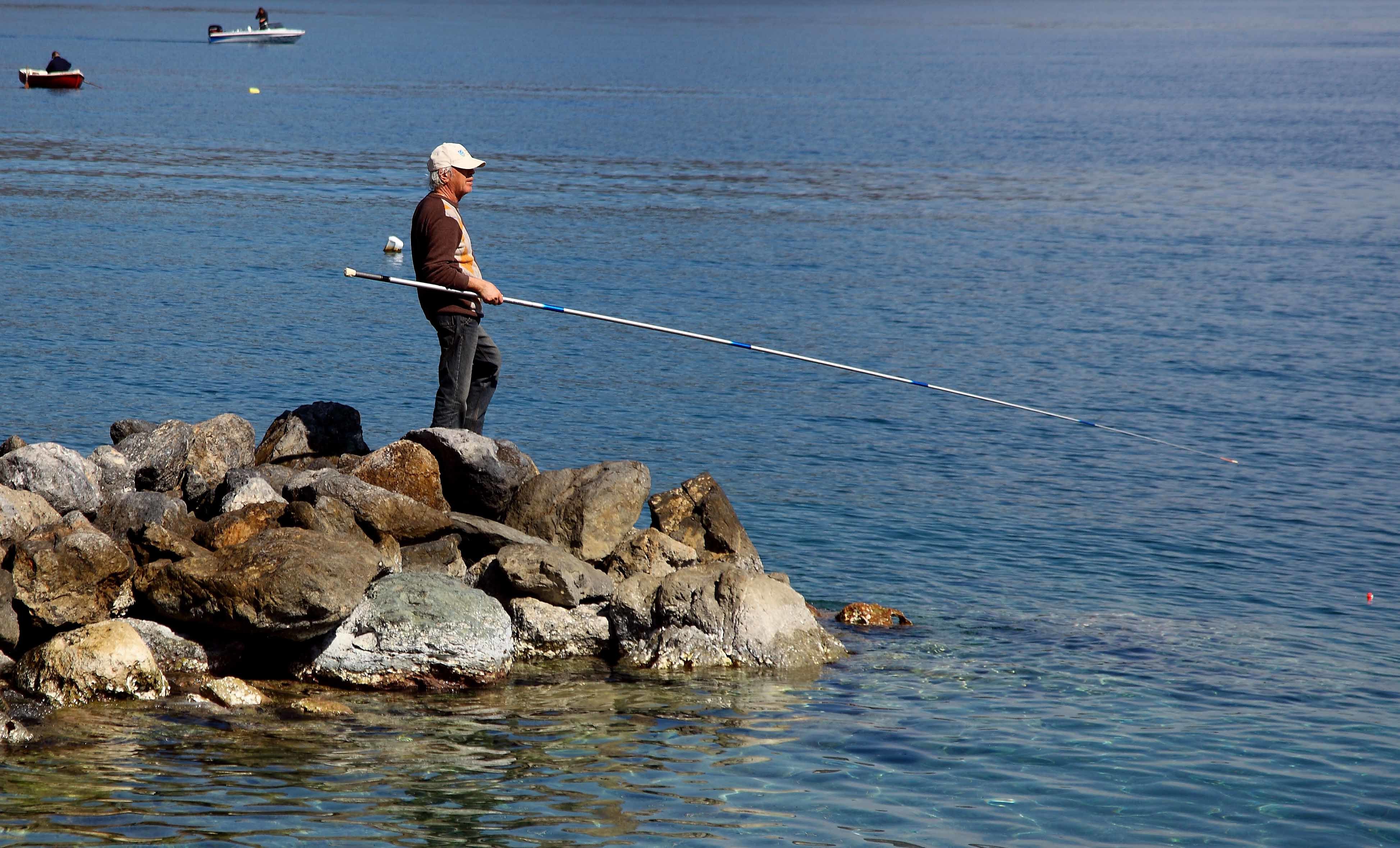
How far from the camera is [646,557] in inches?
394

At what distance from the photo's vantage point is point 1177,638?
1016cm

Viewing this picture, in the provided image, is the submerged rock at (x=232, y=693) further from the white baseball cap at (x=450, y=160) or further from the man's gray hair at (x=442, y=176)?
the white baseball cap at (x=450, y=160)

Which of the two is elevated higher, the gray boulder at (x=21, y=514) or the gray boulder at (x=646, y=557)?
the gray boulder at (x=21, y=514)

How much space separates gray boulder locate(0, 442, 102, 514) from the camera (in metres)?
9.32

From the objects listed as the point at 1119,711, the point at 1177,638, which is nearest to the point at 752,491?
the point at 1177,638

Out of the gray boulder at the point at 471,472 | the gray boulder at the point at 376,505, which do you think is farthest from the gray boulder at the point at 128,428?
the gray boulder at the point at 471,472

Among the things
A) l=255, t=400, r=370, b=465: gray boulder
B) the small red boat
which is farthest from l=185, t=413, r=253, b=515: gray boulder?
the small red boat

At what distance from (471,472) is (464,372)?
808 millimetres

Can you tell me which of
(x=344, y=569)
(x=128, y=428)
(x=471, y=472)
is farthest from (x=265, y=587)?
(x=128, y=428)

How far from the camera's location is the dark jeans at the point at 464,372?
33.9ft

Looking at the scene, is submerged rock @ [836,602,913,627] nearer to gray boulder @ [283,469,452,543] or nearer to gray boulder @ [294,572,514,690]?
gray boulder @ [294,572,514,690]

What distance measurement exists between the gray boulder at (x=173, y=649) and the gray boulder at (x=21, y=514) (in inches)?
37.1

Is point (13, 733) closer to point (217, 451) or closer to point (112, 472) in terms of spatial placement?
point (112, 472)

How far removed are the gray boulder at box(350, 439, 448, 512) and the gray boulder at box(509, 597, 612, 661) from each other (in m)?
1.10
